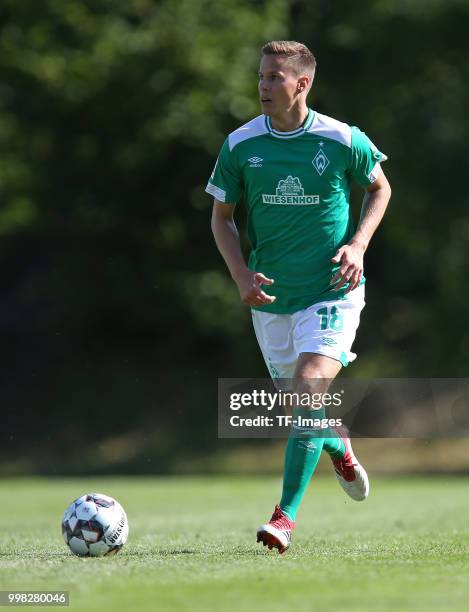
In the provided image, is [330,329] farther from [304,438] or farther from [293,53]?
[293,53]

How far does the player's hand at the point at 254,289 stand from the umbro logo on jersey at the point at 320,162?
770 millimetres

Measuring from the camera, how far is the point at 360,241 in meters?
6.96

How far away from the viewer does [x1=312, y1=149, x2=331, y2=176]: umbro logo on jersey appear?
23.1 ft

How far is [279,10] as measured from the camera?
24.4 meters

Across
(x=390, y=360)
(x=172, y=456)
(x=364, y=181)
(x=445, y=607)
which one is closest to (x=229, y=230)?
(x=364, y=181)

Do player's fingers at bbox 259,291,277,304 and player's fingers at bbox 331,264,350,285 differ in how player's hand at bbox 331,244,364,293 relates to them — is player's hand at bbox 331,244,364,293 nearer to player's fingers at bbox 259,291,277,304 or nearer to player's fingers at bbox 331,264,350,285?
player's fingers at bbox 331,264,350,285

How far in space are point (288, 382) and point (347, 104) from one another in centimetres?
1849

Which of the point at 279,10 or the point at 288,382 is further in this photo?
the point at 279,10

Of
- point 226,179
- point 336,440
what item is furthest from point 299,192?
point 336,440

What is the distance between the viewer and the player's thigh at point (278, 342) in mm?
7211

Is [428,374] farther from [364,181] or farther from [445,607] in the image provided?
[445,607]

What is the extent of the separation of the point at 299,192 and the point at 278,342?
976 mm

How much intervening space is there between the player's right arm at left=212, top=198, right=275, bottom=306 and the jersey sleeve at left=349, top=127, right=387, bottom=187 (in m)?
0.83

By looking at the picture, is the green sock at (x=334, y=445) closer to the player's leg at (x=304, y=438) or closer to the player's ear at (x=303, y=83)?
the player's leg at (x=304, y=438)
